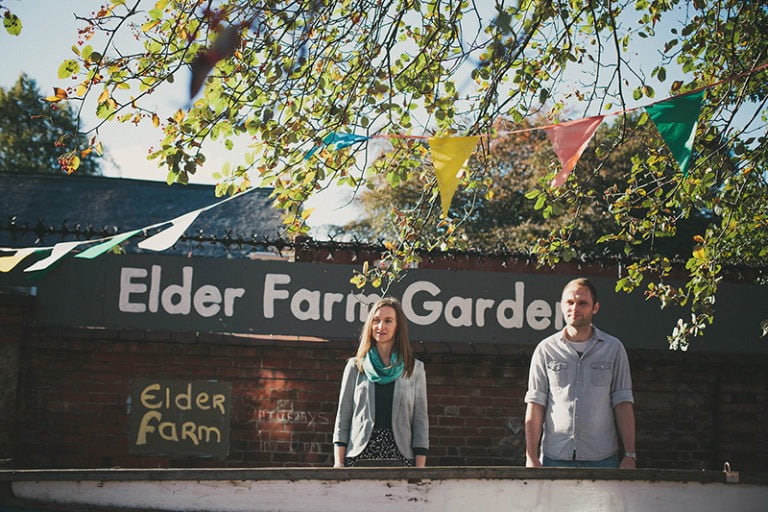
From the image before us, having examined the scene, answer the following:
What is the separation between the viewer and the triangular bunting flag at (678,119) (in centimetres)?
401

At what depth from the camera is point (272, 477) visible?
312cm

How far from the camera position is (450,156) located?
432 cm

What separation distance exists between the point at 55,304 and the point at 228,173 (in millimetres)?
2263

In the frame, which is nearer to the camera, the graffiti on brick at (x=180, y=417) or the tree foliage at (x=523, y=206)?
the graffiti on brick at (x=180, y=417)

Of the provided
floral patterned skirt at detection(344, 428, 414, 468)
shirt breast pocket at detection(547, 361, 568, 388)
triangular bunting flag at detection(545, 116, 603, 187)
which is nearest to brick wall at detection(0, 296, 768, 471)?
shirt breast pocket at detection(547, 361, 568, 388)

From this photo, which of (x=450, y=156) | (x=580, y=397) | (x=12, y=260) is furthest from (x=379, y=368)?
(x=12, y=260)

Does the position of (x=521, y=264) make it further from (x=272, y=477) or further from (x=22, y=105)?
Result: (x=22, y=105)

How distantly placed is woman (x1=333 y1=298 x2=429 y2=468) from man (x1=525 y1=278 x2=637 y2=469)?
0.65m

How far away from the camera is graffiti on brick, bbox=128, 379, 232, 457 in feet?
19.0

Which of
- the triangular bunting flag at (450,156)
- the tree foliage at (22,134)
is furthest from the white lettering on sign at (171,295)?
the tree foliage at (22,134)

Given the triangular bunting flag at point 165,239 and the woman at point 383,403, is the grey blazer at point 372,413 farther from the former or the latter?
the triangular bunting flag at point 165,239

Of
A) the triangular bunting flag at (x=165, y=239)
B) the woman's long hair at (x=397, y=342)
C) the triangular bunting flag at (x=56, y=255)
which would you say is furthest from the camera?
the triangular bunting flag at (x=56, y=255)

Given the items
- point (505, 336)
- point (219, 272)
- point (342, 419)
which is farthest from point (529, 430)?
point (219, 272)

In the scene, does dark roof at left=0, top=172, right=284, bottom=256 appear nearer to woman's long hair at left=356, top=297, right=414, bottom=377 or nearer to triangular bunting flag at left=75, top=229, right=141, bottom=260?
triangular bunting flag at left=75, top=229, right=141, bottom=260
